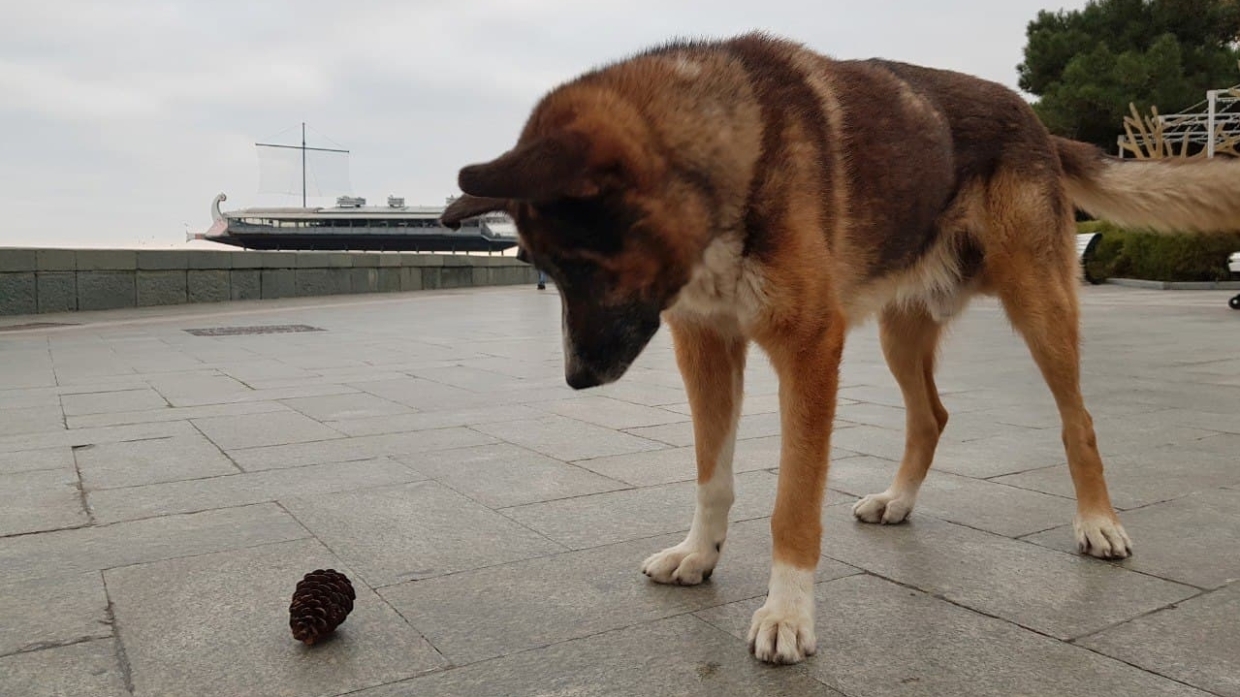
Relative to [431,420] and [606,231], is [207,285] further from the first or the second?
[606,231]

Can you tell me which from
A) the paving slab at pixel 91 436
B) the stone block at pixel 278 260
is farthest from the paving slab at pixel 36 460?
the stone block at pixel 278 260

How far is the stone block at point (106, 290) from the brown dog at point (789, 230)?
1631 cm

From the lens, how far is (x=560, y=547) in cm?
325

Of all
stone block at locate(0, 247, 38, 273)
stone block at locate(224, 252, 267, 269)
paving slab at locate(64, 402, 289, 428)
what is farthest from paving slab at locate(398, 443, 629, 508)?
stone block at locate(224, 252, 267, 269)

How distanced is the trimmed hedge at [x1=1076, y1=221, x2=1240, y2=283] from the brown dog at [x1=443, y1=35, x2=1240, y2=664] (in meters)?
17.8

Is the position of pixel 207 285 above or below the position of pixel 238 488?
above

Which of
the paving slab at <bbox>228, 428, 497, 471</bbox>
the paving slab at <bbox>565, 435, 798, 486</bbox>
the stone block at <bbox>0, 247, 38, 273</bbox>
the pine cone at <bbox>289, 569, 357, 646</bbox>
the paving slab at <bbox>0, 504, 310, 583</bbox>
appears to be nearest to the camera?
the pine cone at <bbox>289, 569, 357, 646</bbox>

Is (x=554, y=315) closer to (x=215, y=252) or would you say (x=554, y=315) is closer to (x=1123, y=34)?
(x=215, y=252)

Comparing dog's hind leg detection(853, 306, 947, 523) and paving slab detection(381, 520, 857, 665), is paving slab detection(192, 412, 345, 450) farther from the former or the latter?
dog's hind leg detection(853, 306, 947, 523)

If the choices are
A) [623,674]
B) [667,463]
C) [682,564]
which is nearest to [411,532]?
[682,564]

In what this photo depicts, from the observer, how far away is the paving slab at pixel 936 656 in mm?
2152

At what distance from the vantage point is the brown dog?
2.46 m

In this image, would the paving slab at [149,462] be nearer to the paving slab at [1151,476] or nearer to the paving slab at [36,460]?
the paving slab at [36,460]

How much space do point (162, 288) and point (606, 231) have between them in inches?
691
